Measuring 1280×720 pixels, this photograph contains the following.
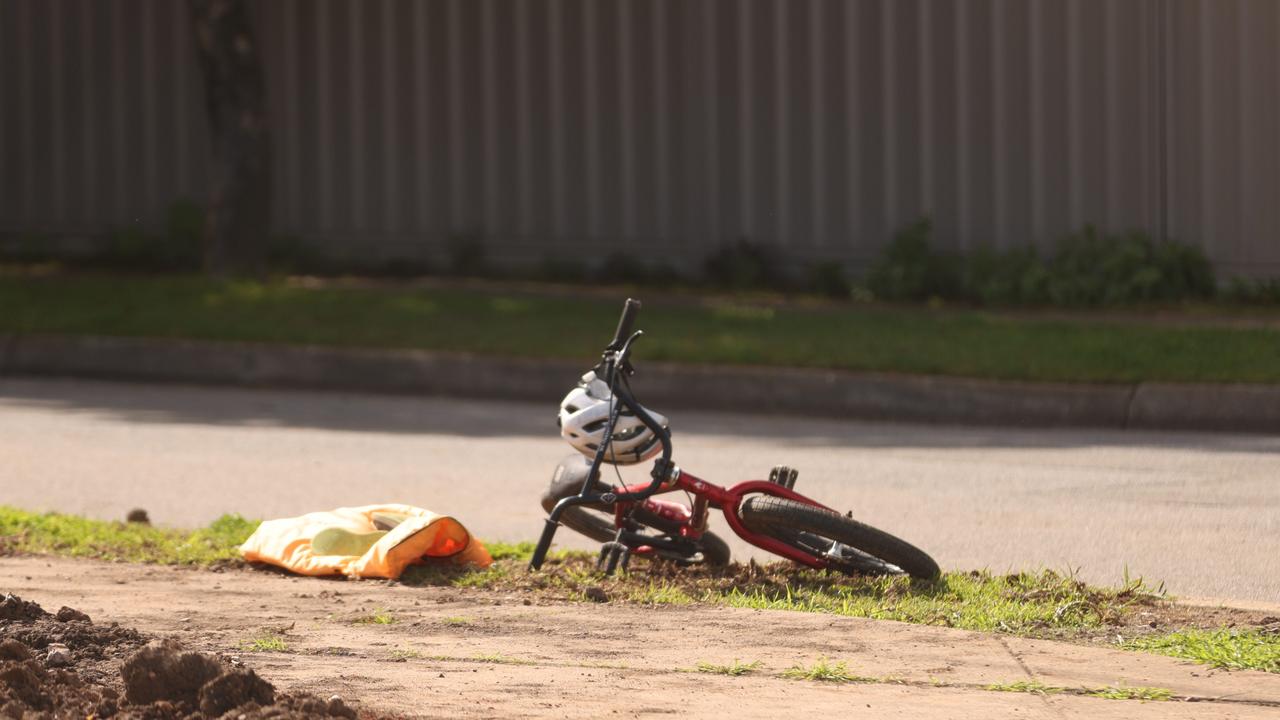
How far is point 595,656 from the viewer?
5438 millimetres

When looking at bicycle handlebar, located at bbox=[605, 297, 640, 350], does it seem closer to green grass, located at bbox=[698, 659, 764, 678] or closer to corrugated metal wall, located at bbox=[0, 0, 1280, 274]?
green grass, located at bbox=[698, 659, 764, 678]

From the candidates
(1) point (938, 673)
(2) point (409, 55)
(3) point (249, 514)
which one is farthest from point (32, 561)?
(2) point (409, 55)

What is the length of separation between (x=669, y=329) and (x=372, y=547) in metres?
7.09

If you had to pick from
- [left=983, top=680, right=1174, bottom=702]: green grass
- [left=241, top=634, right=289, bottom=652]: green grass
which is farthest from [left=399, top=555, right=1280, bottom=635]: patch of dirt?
[left=241, top=634, right=289, bottom=652]: green grass

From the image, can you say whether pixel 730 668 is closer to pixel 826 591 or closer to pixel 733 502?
pixel 826 591

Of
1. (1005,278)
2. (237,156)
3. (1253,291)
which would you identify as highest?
(237,156)

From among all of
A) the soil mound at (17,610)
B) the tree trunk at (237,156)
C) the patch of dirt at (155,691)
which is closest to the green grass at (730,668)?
the patch of dirt at (155,691)

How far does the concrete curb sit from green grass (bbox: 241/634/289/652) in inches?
265

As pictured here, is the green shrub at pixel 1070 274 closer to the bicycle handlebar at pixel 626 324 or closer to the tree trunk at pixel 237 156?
the tree trunk at pixel 237 156

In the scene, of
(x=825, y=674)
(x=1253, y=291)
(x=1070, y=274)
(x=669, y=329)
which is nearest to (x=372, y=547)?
(x=825, y=674)

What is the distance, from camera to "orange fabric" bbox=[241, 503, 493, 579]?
268 inches

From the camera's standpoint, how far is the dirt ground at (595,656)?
Answer: 484 centimetres

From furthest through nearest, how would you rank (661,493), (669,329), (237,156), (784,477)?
(237,156), (669,329), (784,477), (661,493)

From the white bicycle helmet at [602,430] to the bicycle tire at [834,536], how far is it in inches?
16.3
